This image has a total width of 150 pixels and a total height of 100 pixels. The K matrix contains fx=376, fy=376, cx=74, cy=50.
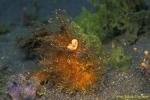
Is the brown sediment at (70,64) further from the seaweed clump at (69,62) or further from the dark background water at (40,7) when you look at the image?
the dark background water at (40,7)

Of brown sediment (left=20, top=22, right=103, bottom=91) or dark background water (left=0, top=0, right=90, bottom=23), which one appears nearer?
brown sediment (left=20, top=22, right=103, bottom=91)

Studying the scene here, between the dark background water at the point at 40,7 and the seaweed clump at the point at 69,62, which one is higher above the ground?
the dark background water at the point at 40,7

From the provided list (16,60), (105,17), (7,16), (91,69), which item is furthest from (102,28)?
(7,16)

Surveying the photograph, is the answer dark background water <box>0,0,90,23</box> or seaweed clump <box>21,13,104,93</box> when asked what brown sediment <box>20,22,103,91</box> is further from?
dark background water <box>0,0,90,23</box>

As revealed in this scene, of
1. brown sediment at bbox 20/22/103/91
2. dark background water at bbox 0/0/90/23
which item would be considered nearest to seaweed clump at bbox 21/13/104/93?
brown sediment at bbox 20/22/103/91

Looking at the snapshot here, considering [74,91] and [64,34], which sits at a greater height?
[64,34]

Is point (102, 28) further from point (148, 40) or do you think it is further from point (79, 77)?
point (79, 77)

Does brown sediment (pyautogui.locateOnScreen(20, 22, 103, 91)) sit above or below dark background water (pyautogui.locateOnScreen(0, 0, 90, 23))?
below

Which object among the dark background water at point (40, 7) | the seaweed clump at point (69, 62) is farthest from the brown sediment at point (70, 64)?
the dark background water at point (40, 7)

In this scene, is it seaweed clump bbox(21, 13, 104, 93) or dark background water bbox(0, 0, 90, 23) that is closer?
seaweed clump bbox(21, 13, 104, 93)
